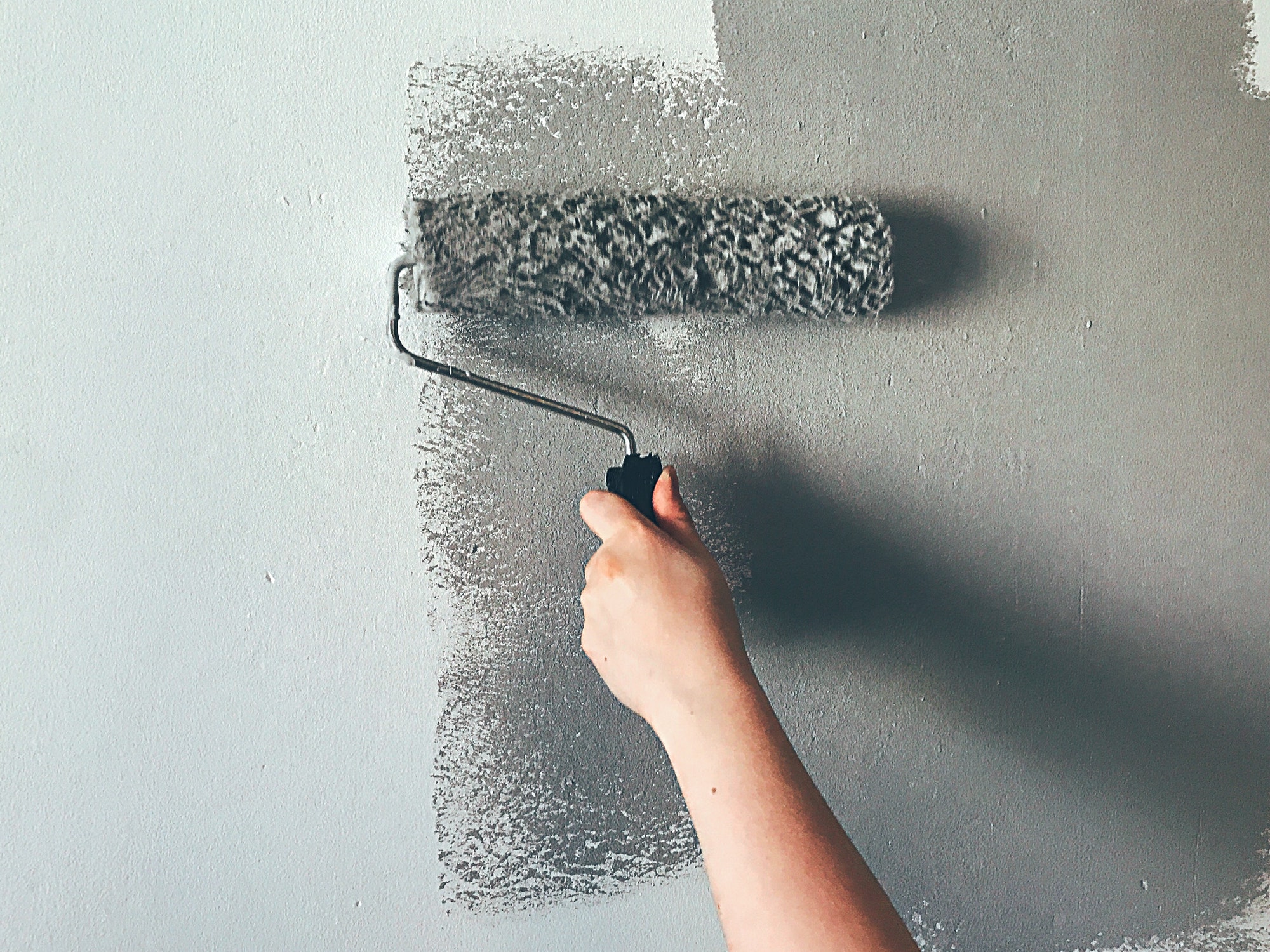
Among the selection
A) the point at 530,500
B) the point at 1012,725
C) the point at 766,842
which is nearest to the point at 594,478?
the point at 530,500

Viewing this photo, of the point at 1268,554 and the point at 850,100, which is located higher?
the point at 850,100

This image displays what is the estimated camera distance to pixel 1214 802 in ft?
2.74

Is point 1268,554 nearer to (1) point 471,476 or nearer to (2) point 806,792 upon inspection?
(2) point 806,792

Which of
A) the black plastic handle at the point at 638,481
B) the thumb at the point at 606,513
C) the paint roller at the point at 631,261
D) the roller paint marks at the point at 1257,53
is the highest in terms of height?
the roller paint marks at the point at 1257,53

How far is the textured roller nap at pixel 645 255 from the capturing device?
63cm

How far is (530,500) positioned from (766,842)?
34 cm

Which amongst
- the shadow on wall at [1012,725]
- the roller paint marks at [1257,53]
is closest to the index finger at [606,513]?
the shadow on wall at [1012,725]

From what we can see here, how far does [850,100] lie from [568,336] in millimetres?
335

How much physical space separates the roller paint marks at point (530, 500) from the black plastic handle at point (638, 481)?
58 millimetres

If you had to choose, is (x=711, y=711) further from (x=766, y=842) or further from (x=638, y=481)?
(x=638, y=481)

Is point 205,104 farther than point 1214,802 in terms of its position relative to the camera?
No

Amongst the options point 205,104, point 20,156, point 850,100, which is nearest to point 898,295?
point 850,100

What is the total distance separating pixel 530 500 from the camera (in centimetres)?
72

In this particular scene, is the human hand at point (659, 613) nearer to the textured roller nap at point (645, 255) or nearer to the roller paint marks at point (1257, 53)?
the textured roller nap at point (645, 255)
